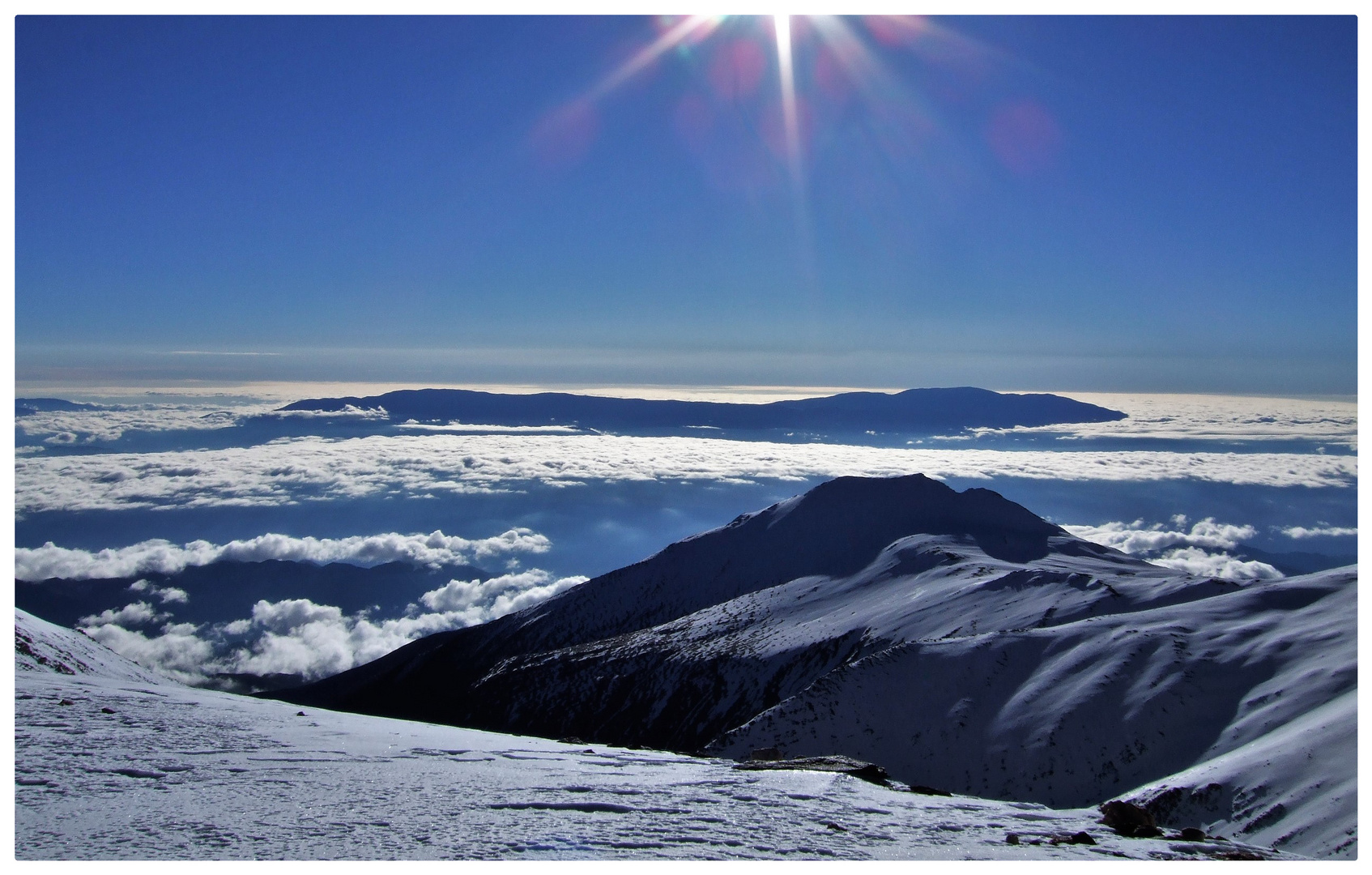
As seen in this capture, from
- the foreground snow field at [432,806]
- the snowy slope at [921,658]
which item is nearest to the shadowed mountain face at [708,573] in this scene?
the snowy slope at [921,658]

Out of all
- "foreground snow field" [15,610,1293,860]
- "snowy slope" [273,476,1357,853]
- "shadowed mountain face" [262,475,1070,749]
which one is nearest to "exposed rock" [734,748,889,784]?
"foreground snow field" [15,610,1293,860]

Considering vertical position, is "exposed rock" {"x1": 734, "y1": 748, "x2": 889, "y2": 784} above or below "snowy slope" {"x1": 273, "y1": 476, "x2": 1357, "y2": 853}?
above

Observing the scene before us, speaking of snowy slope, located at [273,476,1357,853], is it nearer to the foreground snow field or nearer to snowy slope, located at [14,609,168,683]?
the foreground snow field

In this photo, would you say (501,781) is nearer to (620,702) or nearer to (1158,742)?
(1158,742)

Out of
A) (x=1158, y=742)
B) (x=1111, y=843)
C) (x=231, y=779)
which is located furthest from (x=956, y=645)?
(x=231, y=779)

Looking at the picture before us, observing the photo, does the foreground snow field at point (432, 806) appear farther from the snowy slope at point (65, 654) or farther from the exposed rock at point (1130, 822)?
the snowy slope at point (65, 654)

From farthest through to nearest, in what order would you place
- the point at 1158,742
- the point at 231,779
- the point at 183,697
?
1. the point at 1158,742
2. the point at 183,697
3. the point at 231,779
